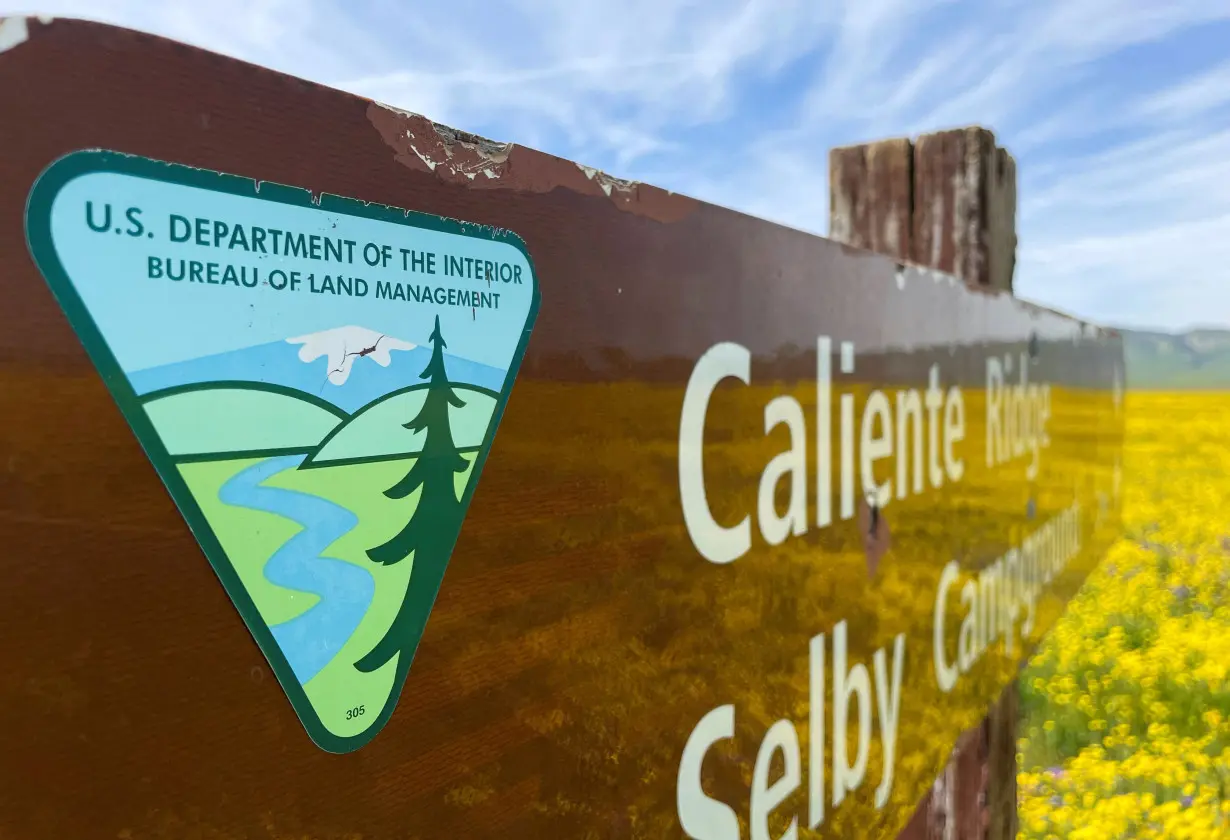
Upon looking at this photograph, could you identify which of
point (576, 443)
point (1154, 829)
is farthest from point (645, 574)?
point (1154, 829)

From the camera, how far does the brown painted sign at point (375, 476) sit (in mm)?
283

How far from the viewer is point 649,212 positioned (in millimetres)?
551

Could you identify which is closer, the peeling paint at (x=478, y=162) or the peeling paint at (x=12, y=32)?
the peeling paint at (x=12, y=32)

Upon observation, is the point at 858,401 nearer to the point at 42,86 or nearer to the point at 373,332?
the point at 373,332

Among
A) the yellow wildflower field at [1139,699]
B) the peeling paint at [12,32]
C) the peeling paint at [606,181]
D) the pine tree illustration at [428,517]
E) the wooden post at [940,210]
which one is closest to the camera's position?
the peeling paint at [12,32]

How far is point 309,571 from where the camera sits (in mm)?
351

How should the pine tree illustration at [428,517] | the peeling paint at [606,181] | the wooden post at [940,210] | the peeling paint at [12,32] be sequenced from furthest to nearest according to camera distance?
the wooden post at [940,210] → the peeling paint at [606,181] → the pine tree illustration at [428,517] → the peeling paint at [12,32]

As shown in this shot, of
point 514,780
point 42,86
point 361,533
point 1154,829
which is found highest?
point 42,86

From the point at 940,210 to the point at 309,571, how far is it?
55.9 inches

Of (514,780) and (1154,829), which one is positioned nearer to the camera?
(514,780)

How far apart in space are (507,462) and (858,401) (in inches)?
20.1

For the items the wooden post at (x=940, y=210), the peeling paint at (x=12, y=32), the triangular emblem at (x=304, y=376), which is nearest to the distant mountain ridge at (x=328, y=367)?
the triangular emblem at (x=304, y=376)

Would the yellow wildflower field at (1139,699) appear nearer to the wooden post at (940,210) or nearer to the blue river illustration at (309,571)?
the wooden post at (940,210)

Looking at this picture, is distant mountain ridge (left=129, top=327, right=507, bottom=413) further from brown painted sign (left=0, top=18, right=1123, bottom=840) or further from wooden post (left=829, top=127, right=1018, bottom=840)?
wooden post (left=829, top=127, right=1018, bottom=840)
